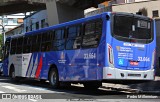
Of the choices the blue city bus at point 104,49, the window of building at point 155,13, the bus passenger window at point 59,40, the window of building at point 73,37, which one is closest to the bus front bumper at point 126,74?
the blue city bus at point 104,49

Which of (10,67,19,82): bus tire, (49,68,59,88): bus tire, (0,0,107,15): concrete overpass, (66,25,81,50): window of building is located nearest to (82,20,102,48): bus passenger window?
(66,25,81,50): window of building

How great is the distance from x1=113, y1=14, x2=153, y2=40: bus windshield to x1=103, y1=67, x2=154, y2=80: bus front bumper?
4.77 ft

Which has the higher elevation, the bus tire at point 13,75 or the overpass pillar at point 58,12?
the overpass pillar at point 58,12

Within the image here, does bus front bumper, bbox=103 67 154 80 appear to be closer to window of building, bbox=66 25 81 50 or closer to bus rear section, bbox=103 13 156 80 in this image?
bus rear section, bbox=103 13 156 80

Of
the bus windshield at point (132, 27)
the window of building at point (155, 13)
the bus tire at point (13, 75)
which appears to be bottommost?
the bus tire at point (13, 75)

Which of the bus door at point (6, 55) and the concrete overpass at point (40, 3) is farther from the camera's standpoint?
the concrete overpass at point (40, 3)

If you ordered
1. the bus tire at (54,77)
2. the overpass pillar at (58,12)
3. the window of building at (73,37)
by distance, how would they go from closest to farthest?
1. the window of building at (73,37)
2. the bus tire at (54,77)
3. the overpass pillar at (58,12)

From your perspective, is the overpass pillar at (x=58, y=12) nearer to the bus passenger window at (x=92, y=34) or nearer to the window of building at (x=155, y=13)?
the window of building at (x=155, y=13)

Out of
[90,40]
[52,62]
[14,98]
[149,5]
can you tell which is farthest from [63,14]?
[14,98]

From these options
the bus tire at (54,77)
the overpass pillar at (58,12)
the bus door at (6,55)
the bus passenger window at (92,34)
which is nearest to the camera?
the bus passenger window at (92,34)

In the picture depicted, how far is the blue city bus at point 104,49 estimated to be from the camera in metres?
15.0

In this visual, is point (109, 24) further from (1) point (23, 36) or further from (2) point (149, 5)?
(2) point (149, 5)

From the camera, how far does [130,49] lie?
15.4 m

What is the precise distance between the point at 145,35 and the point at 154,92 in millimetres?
A: 2625
